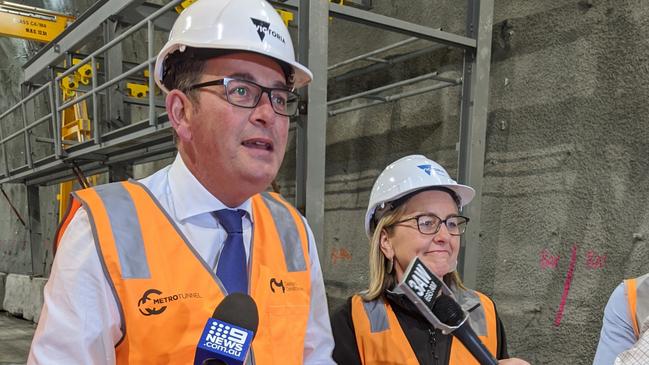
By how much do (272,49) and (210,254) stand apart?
0.51 m

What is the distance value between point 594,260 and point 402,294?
2.14 metres

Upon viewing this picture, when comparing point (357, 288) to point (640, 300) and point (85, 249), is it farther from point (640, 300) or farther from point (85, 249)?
point (85, 249)

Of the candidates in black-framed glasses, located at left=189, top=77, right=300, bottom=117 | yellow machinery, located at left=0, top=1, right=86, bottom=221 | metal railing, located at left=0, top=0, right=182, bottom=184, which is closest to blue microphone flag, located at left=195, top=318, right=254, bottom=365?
black-framed glasses, located at left=189, top=77, right=300, bottom=117

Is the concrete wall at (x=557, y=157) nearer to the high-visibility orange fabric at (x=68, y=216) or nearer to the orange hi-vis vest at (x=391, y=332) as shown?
the orange hi-vis vest at (x=391, y=332)

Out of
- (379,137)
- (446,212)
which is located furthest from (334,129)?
(446,212)

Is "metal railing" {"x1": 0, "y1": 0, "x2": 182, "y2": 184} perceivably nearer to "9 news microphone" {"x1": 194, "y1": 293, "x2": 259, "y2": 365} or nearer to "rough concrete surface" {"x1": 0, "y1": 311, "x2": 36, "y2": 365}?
"rough concrete surface" {"x1": 0, "y1": 311, "x2": 36, "y2": 365}

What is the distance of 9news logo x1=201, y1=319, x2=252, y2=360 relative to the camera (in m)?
0.86

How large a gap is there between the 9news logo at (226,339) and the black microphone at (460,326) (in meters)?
0.67

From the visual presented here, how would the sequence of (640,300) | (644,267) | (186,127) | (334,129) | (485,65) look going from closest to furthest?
(186,127) < (640,300) < (644,267) < (485,65) < (334,129)

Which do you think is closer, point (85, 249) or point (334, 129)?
point (85, 249)

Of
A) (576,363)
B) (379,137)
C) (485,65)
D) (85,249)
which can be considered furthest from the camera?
(379,137)

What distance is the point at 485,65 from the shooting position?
12.2ft

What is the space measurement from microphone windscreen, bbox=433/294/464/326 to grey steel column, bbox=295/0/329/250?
1487 millimetres

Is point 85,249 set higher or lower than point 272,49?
lower
